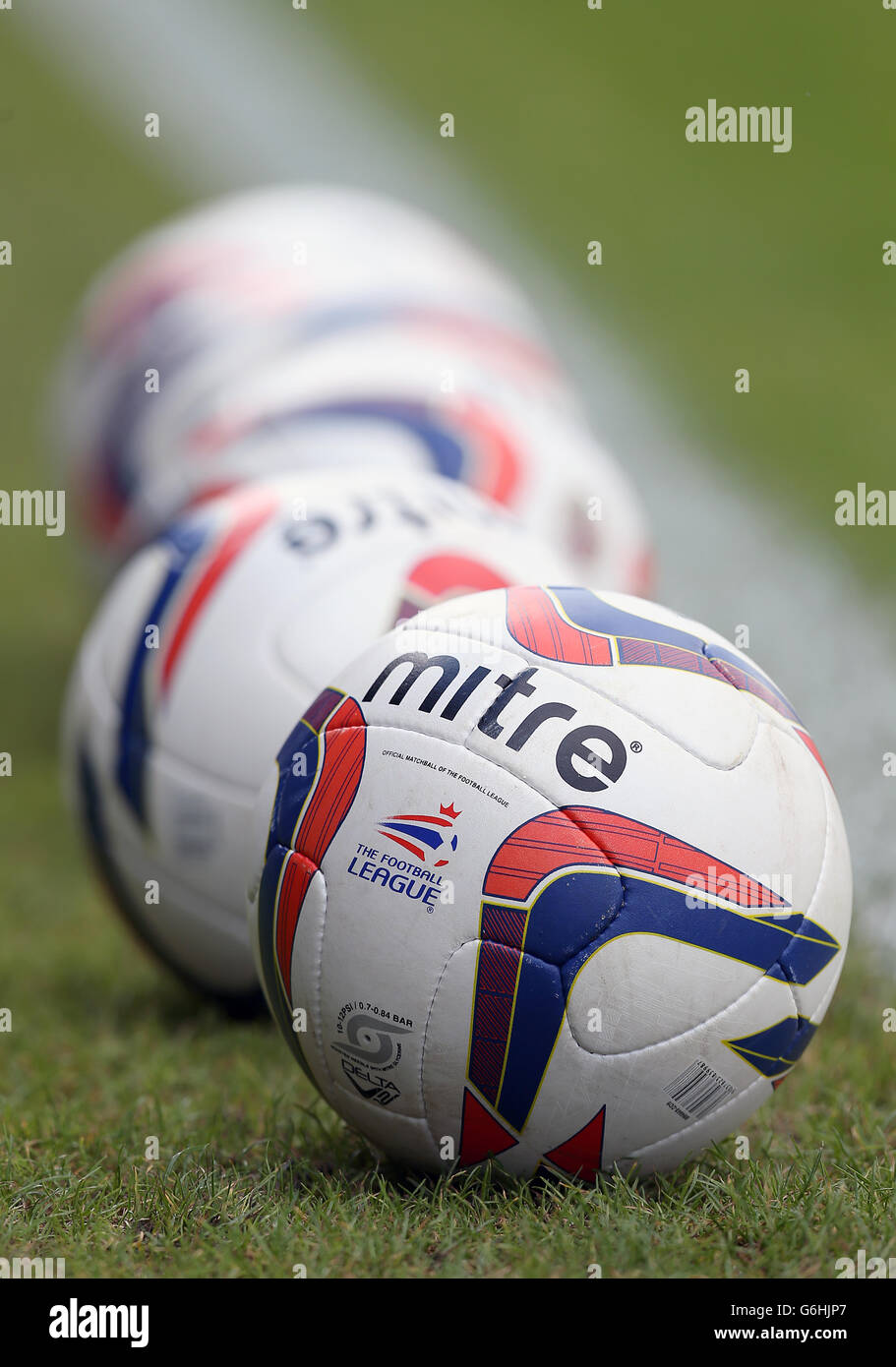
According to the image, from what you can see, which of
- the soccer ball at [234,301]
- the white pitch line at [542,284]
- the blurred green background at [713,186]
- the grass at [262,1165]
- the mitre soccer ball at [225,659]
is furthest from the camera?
the blurred green background at [713,186]

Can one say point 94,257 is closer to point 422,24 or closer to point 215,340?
point 422,24

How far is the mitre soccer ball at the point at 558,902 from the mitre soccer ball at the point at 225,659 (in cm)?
91

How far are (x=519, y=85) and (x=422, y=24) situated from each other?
2.86 m

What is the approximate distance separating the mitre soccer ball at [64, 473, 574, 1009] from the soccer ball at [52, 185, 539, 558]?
5.62 ft

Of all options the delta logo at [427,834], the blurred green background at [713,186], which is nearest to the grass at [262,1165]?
the delta logo at [427,834]

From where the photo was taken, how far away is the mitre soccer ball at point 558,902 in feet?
9.17

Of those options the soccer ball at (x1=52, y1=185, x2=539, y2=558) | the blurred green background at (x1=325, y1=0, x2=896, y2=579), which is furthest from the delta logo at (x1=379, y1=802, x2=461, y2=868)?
the blurred green background at (x1=325, y1=0, x2=896, y2=579)

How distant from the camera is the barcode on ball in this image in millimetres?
2854

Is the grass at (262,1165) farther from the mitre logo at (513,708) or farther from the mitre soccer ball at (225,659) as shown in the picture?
the mitre logo at (513,708)

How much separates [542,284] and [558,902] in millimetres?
13226

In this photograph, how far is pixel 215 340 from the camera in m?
6.47

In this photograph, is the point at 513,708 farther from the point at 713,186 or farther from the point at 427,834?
the point at 713,186

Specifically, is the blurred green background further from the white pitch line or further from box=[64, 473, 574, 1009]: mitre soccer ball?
box=[64, 473, 574, 1009]: mitre soccer ball

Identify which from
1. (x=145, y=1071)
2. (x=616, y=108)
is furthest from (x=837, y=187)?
(x=145, y=1071)
